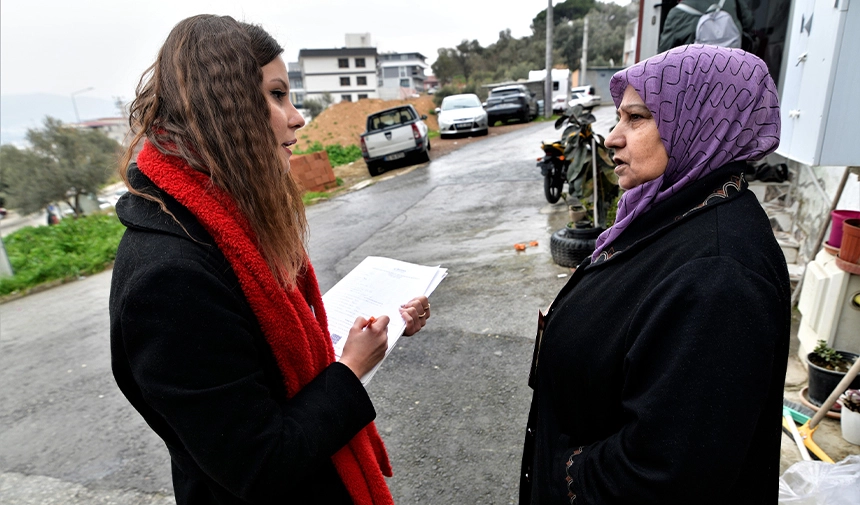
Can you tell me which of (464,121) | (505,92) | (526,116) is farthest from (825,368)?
(505,92)

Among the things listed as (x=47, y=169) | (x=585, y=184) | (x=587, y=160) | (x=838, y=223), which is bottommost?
(x=47, y=169)

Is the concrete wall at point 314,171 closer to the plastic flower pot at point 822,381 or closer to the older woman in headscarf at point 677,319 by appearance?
the plastic flower pot at point 822,381

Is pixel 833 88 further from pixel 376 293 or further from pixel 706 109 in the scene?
pixel 376 293

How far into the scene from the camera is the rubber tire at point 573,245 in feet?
16.6

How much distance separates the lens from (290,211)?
3.76ft

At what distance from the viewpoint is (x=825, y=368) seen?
2764mm

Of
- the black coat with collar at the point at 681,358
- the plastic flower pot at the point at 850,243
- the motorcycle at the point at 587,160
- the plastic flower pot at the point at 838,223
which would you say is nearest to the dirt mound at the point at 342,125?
the motorcycle at the point at 587,160

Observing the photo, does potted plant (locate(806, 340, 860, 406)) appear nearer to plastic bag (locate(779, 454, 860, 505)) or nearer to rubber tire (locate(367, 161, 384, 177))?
plastic bag (locate(779, 454, 860, 505))

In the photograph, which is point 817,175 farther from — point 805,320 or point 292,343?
point 292,343

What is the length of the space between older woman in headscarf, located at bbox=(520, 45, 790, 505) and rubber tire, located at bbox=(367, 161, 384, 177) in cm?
1270

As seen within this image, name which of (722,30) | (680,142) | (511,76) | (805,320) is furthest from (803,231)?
(511,76)

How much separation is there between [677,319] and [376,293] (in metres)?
0.92

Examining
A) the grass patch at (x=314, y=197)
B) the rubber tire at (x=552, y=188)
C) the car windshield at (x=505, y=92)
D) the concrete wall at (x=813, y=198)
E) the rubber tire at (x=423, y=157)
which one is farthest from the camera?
the car windshield at (x=505, y=92)

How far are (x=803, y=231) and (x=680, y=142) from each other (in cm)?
427
